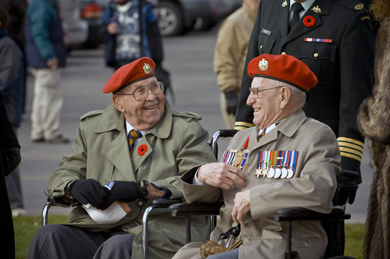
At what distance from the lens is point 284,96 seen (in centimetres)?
377

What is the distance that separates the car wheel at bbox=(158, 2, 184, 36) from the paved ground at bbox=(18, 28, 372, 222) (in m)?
0.30

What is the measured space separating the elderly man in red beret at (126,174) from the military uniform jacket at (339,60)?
2.54 feet

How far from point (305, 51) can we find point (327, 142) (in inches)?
33.3

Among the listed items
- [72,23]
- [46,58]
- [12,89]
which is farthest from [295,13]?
[72,23]

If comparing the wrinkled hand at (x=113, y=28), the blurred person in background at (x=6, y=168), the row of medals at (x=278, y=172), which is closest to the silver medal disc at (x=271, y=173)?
the row of medals at (x=278, y=172)

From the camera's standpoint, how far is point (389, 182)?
3.62 m

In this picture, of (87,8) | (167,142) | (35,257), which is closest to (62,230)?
(35,257)

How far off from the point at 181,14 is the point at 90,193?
17.4 m

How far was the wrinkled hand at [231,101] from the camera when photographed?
6.68m

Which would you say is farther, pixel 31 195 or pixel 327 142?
pixel 31 195

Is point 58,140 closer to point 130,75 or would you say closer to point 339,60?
point 130,75

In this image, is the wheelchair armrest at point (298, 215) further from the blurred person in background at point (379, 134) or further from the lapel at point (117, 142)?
the lapel at point (117, 142)

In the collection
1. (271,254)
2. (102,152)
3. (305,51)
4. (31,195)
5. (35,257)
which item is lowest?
(31,195)

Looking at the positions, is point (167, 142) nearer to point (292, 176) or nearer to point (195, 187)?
point (195, 187)
